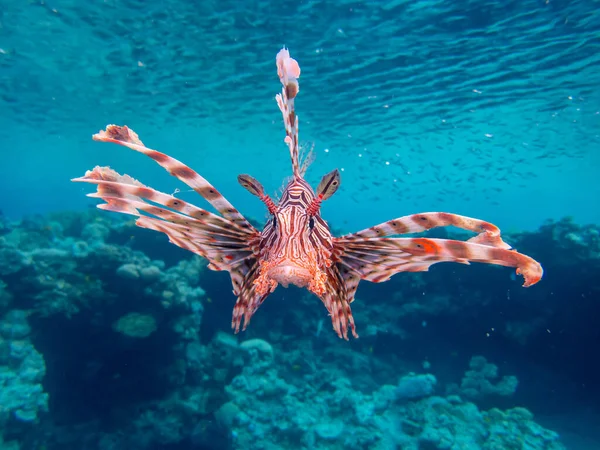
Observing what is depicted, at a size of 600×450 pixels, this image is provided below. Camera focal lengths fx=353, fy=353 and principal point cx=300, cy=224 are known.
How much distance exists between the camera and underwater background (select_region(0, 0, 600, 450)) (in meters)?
6.63

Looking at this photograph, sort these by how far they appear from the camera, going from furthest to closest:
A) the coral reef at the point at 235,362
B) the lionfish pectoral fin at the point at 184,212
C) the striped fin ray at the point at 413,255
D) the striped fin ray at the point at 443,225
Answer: the coral reef at the point at 235,362 → the lionfish pectoral fin at the point at 184,212 → the striped fin ray at the point at 443,225 → the striped fin ray at the point at 413,255

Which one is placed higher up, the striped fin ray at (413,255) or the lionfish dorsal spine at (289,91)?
the lionfish dorsal spine at (289,91)

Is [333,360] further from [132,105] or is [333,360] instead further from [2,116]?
[2,116]

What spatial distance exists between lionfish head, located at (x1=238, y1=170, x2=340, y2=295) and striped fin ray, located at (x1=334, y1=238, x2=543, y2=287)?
0.21 m

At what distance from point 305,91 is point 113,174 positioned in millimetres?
17032

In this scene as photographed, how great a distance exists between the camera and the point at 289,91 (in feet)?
6.33

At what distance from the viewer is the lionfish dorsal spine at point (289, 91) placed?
183cm

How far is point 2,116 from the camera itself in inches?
1067

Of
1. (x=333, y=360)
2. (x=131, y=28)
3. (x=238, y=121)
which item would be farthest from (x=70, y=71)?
(x=333, y=360)

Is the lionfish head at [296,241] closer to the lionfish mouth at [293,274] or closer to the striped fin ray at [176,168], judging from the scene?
the lionfish mouth at [293,274]

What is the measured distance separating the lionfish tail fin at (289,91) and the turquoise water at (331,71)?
33.4 ft

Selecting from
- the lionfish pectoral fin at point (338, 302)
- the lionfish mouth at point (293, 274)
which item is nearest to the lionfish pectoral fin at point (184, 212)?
the lionfish mouth at point (293, 274)

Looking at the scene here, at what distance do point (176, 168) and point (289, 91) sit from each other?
0.73 m

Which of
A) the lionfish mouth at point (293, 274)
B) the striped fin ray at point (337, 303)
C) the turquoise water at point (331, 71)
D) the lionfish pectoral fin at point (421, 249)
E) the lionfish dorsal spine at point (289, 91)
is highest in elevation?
the turquoise water at point (331, 71)
